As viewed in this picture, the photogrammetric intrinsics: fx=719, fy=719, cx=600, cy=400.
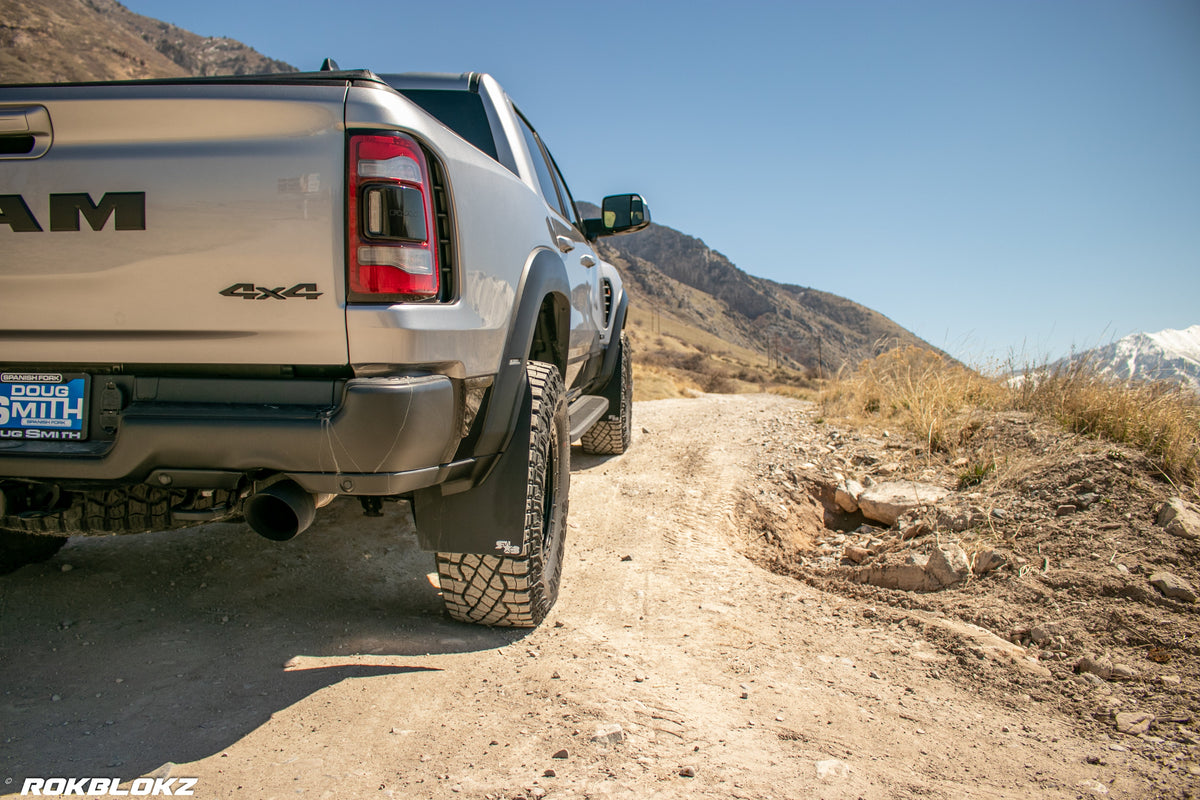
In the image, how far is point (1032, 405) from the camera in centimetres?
582

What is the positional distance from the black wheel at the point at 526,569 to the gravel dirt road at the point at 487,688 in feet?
0.35

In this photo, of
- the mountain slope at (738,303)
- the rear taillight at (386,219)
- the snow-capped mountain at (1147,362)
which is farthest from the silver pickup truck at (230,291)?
the mountain slope at (738,303)

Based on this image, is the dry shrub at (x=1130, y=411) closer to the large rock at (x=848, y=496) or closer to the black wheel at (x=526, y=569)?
the large rock at (x=848, y=496)

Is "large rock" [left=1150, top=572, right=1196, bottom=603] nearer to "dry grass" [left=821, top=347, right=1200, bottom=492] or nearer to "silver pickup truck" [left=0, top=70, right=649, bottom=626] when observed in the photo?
"dry grass" [left=821, top=347, right=1200, bottom=492]

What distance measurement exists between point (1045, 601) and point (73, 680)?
3.69 m

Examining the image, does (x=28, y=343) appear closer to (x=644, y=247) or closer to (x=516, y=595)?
(x=516, y=595)

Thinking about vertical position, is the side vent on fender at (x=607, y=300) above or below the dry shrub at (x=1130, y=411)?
above

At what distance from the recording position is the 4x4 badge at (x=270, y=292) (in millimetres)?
1896

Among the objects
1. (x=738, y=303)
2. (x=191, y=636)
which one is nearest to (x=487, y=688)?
(x=191, y=636)

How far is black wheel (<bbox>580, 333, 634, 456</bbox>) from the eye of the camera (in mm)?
5840

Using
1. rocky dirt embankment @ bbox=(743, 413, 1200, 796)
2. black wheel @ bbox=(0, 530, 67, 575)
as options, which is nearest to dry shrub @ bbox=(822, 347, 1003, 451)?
rocky dirt embankment @ bbox=(743, 413, 1200, 796)

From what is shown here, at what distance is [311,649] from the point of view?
101 inches

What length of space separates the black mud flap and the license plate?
0.98 m

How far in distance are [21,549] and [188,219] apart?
223 cm
